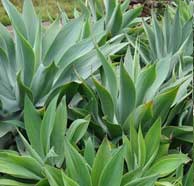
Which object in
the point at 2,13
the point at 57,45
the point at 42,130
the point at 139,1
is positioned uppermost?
the point at 57,45

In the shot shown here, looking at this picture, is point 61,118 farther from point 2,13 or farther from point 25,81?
point 2,13

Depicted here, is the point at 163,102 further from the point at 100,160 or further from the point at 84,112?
the point at 100,160

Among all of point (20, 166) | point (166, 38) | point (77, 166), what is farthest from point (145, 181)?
point (166, 38)

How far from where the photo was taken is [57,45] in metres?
2.30

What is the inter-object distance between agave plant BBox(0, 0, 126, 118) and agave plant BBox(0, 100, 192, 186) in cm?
21

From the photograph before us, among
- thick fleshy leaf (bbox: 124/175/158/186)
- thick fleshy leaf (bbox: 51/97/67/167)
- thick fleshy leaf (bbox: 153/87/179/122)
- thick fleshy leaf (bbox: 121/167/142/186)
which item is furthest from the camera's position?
thick fleshy leaf (bbox: 153/87/179/122)

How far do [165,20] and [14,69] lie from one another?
2.96 feet

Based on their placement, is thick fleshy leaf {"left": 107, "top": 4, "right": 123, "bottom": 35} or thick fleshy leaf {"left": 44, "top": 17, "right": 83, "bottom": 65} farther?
thick fleshy leaf {"left": 107, "top": 4, "right": 123, "bottom": 35}

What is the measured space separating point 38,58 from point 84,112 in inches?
12.6

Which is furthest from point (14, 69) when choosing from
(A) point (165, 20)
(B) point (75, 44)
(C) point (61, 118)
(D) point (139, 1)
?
(D) point (139, 1)

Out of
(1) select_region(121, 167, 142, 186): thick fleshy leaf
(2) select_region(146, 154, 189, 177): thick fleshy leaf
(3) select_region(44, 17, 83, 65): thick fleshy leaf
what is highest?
(3) select_region(44, 17, 83, 65): thick fleshy leaf

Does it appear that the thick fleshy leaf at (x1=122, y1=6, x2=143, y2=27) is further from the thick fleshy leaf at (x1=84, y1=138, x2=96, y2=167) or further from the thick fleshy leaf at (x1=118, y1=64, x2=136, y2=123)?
the thick fleshy leaf at (x1=84, y1=138, x2=96, y2=167)

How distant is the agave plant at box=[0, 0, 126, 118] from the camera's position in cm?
215

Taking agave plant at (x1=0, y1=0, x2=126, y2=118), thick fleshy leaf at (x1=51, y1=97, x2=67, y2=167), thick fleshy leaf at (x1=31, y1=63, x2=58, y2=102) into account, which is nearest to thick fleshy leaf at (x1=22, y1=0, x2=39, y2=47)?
agave plant at (x1=0, y1=0, x2=126, y2=118)
